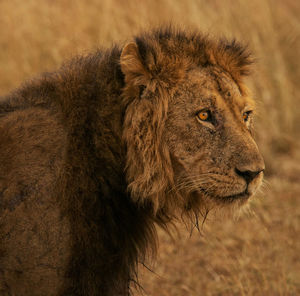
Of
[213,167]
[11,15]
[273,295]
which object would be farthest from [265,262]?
[11,15]

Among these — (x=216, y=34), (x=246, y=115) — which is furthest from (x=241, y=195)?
(x=216, y=34)

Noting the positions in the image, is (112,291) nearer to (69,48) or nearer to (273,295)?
(273,295)

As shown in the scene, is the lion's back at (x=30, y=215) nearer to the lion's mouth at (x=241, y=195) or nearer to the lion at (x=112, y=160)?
the lion at (x=112, y=160)

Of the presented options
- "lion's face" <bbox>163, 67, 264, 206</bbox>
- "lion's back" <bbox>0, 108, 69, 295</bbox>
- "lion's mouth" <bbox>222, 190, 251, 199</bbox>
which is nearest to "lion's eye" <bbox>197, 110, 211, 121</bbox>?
"lion's face" <bbox>163, 67, 264, 206</bbox>

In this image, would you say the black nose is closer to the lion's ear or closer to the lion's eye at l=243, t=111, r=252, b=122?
the lion's eye at l=243, t=111, r=252, b=122

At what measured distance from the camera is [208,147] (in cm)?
338

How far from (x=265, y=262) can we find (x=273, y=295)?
82 centimetres

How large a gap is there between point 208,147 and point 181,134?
0.19m

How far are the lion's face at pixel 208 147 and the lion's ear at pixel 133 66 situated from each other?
9.9 inches

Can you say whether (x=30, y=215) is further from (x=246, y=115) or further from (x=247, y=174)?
(x=246, y=115)

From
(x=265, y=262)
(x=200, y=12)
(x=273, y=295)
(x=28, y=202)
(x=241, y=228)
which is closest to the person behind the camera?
(x=28, y=202)

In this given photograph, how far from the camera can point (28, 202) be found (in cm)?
301

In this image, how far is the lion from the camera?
302cm

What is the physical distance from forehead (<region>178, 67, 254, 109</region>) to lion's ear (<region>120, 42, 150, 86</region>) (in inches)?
12.1
